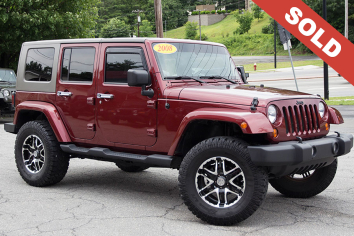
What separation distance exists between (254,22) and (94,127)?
85.9 metres

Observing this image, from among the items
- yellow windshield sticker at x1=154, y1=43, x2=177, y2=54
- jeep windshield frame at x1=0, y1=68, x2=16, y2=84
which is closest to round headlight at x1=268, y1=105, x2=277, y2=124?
yellow windshield sticker at x1=154, y1=43, x2=177, y2=54

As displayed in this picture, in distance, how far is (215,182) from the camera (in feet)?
15.5

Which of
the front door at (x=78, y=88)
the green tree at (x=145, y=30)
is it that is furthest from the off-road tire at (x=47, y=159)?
the green tree at (x=145, y=30)

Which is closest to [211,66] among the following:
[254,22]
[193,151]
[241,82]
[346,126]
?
[241,82]

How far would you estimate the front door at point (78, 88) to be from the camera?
19.5 ft

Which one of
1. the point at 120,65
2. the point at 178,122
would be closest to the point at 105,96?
the point at 120,65

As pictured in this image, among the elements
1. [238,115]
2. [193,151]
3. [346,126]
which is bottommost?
[346,126]

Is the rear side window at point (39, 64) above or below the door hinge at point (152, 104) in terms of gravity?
above

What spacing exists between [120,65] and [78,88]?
27.8 inches

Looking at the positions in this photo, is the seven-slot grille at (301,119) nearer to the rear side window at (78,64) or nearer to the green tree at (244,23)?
the rear side window at (78,64)

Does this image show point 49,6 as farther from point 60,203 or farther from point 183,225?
point 183,225

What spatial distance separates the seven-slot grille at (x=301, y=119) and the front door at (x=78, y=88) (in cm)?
246

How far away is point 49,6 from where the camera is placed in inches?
758

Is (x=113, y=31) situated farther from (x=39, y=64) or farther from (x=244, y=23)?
(x=39, y=64)
